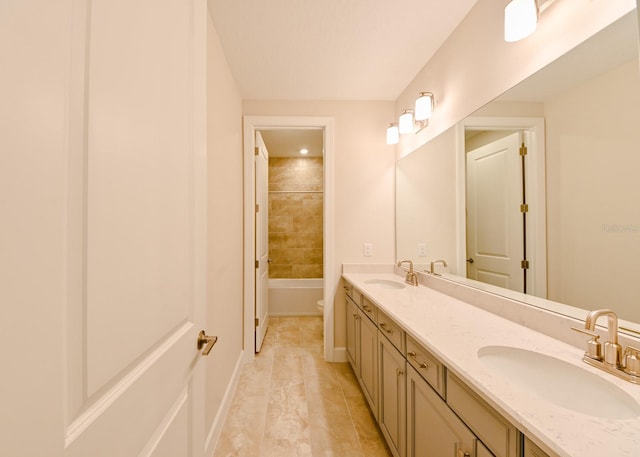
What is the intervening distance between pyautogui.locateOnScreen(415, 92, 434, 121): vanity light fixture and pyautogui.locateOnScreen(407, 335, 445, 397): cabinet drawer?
1.53 meters

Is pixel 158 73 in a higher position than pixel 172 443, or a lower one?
Result: higher

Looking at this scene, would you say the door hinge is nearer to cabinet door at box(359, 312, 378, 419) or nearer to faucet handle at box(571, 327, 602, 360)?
faucet handle at box(571, 327, 602, 360)

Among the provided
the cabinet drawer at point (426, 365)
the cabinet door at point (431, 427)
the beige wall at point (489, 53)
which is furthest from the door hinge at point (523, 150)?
the cabinet door at point (431, 427)

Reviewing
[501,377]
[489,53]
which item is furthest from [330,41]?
[501,377]

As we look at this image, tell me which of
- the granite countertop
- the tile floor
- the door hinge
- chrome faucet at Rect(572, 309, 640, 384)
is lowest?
the tile floor

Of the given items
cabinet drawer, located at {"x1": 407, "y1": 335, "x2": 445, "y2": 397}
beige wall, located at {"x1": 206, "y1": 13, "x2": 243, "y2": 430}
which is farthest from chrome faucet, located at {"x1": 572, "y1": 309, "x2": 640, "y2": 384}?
beige wall, located at {"x1": 206, "y1": 13, "x2": 243, "y2": 430}

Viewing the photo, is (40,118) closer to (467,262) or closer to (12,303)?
(12,303)

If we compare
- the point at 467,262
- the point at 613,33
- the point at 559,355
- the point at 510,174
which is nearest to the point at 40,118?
the point at 559,355

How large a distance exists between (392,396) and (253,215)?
1.78 m

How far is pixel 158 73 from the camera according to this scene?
1.96 feet

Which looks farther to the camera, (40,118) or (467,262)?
(467,262)

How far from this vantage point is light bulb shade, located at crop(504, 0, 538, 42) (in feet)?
3.61

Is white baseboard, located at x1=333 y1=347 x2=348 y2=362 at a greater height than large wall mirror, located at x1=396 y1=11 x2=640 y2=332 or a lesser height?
lesser

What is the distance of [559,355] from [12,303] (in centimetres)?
130
